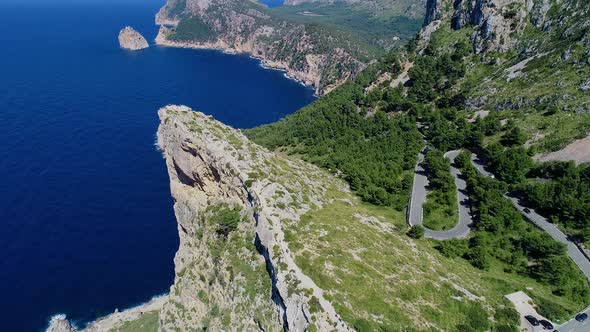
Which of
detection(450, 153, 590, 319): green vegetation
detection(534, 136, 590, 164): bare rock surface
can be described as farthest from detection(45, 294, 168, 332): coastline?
detection(534, 136, 590, 164): bare rock surface

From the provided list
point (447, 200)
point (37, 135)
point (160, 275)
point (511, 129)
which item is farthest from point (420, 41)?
point (37, 135)

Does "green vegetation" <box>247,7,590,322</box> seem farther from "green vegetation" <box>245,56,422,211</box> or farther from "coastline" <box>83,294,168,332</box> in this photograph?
"coastline" <box>83,294,168,332</box>

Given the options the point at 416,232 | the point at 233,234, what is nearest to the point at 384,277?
the point at 416,232

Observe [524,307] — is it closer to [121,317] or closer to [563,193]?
[563,193]

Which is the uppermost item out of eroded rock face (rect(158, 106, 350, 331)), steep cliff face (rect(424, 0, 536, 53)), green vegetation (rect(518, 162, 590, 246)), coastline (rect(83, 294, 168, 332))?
steep cliff face (rect(424, 0, 536, 53))

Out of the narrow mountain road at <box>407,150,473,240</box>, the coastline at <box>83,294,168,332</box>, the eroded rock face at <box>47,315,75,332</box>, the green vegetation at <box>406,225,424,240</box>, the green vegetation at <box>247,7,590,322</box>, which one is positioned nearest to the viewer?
the green vegetation at <box>247,7,590,322</box>

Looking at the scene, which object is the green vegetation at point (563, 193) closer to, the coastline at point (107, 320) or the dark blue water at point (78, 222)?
the coastline at point (107, 320)
